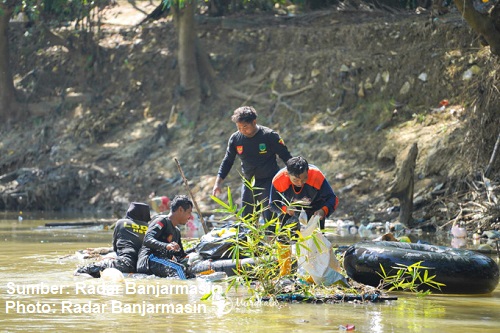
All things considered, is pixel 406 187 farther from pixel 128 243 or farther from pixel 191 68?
pixel 191 68

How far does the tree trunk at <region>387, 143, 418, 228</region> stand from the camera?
55.2 ft

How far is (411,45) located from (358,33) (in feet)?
5.15

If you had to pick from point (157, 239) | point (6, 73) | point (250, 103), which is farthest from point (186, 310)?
point (6, 73)

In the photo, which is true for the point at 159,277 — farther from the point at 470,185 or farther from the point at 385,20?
the point at 385,20

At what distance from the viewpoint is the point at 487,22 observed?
1492 centimetres

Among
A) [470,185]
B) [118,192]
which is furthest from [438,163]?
[118,192]

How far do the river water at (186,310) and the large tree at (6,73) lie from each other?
576 inches

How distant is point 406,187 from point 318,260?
7.12 metres

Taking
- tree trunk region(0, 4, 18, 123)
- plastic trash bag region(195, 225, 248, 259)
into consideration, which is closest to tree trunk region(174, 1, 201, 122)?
tree trunk region(0, 4, 18, 123)

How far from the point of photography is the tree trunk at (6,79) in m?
25.9

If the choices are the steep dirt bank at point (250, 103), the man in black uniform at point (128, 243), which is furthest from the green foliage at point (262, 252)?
the steep dirt bank at point (250, 103)

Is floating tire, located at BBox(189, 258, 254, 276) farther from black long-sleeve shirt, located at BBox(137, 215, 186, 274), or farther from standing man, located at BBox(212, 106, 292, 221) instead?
standing man, located at BBox(212, 106, 292, 221)

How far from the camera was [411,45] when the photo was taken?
2219 cm

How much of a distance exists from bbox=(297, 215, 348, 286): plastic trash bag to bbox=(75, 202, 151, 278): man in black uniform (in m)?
2.31
